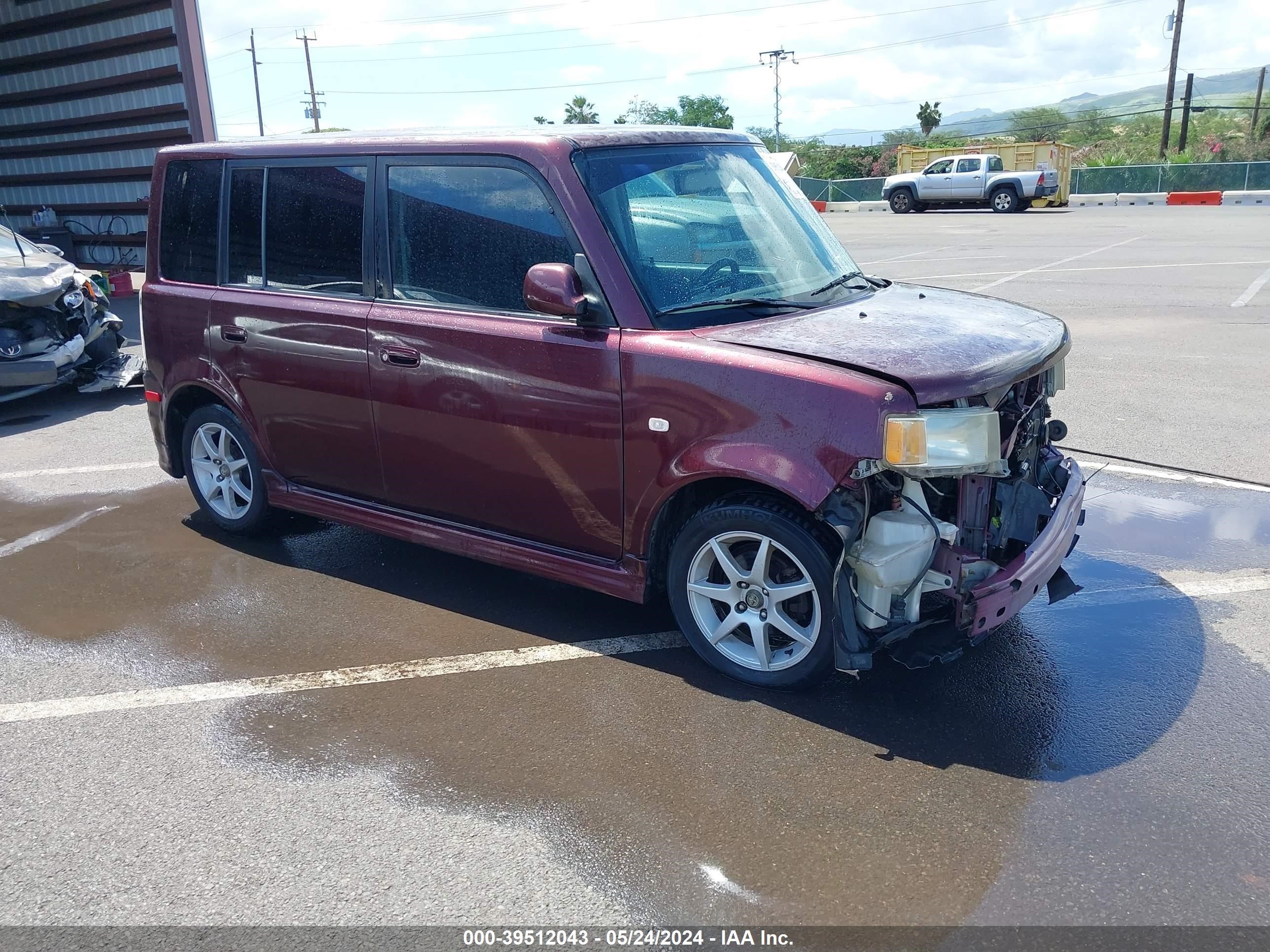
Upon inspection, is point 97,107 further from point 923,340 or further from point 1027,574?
point 1027,574

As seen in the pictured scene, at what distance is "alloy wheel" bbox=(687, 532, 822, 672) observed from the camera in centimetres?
380

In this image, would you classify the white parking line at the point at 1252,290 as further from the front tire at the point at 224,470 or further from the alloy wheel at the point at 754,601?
the front tire at the point at 224,470

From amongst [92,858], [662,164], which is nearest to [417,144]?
[662,164]

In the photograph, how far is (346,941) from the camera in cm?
275

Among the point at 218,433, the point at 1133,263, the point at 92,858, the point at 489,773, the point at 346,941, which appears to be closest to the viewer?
the point at 346,941

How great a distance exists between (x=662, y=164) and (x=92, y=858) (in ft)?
10.5

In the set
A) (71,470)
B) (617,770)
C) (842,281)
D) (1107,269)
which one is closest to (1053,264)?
(1107,269)

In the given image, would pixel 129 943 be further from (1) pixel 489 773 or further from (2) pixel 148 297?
(2) pixel 148 297

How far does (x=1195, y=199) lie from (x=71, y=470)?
3800 centimetres

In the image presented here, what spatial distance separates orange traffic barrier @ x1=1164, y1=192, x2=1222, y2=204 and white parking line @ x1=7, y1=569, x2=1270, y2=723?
120 feet

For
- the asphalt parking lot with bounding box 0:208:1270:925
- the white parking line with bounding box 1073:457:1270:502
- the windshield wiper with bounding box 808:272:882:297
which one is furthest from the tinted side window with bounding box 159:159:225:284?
the white parking line with bounding box 1073:457:1270:502

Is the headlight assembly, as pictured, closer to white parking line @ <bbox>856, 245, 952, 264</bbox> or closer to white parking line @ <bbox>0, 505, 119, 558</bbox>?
white parking line @ <bbox>0, 505, 119, 558</bbox>

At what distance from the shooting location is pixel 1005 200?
34.1m

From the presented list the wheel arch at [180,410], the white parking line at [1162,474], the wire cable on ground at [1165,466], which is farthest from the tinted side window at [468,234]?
the wire cable on ground at [1165,466]
